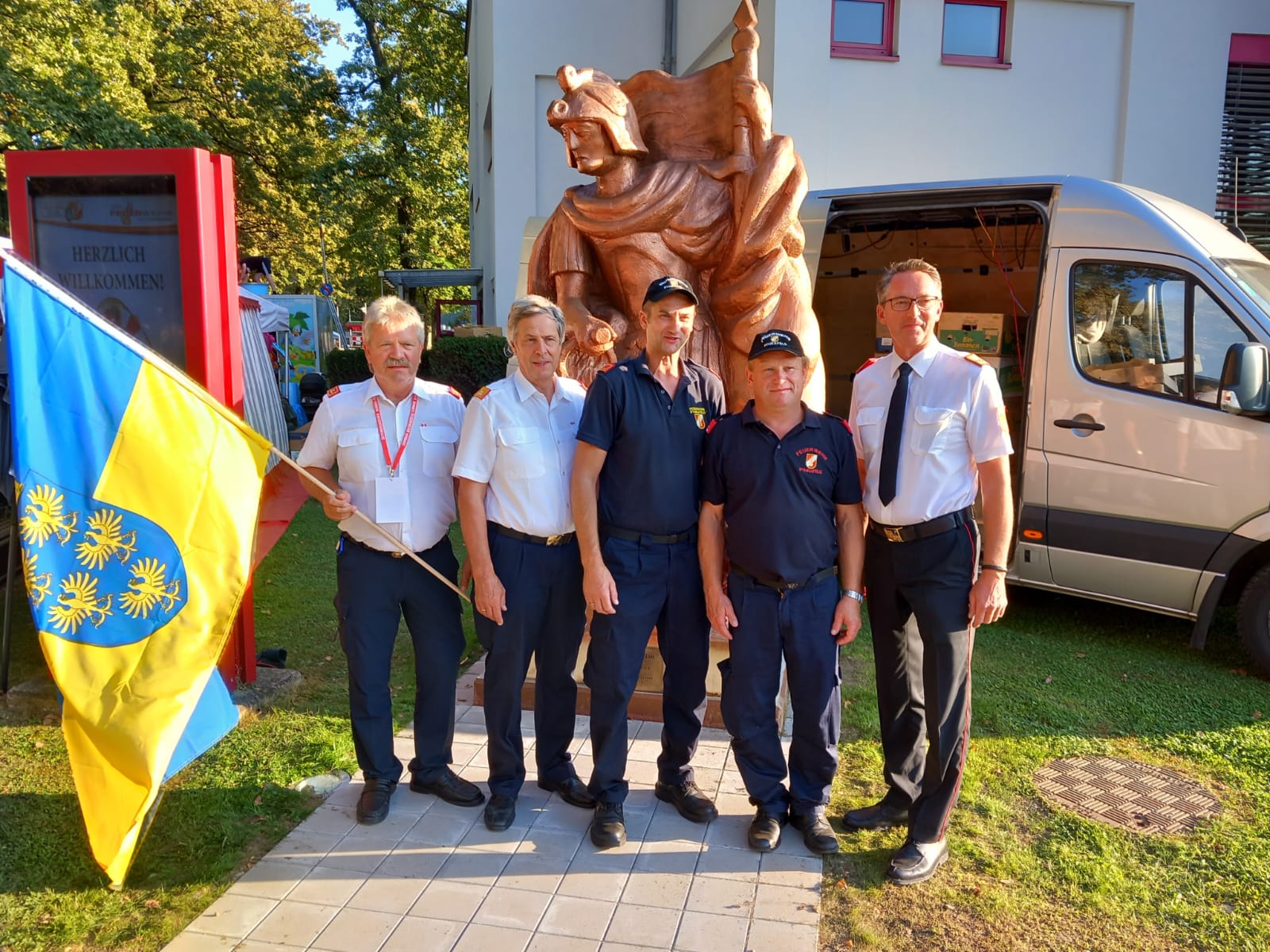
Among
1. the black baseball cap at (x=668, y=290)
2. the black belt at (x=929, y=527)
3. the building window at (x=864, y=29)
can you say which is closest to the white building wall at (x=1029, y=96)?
the building window at (x=864, y=29)

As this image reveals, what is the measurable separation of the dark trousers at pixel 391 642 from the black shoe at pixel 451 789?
1.1 inches

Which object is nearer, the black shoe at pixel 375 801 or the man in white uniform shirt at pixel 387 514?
the man in white uniform shirt at pixel 387 514

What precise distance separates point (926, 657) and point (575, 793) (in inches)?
53.8

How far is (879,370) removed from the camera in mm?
3145

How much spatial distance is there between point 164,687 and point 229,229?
2722mm

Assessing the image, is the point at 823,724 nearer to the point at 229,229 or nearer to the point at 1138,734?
the point at 1138,734

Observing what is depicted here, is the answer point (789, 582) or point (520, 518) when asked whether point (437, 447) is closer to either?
point (520, 518)

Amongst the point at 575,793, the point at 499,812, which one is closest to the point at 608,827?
the point at 575,793

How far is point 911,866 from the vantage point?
9.87 feet

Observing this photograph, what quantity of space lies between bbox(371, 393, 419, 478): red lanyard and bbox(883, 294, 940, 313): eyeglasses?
1656 millimetres

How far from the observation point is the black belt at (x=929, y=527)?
2.91 m

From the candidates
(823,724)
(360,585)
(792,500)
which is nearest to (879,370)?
(792,500)

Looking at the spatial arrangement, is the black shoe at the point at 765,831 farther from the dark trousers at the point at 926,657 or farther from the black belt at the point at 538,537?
the black belt at the point at 538,537

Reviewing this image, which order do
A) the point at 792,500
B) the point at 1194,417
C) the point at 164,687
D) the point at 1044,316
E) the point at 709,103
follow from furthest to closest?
the point at 1044,316
the point at 1194,417
the point at 709,103
the point at 792,500
the point at 164,687
